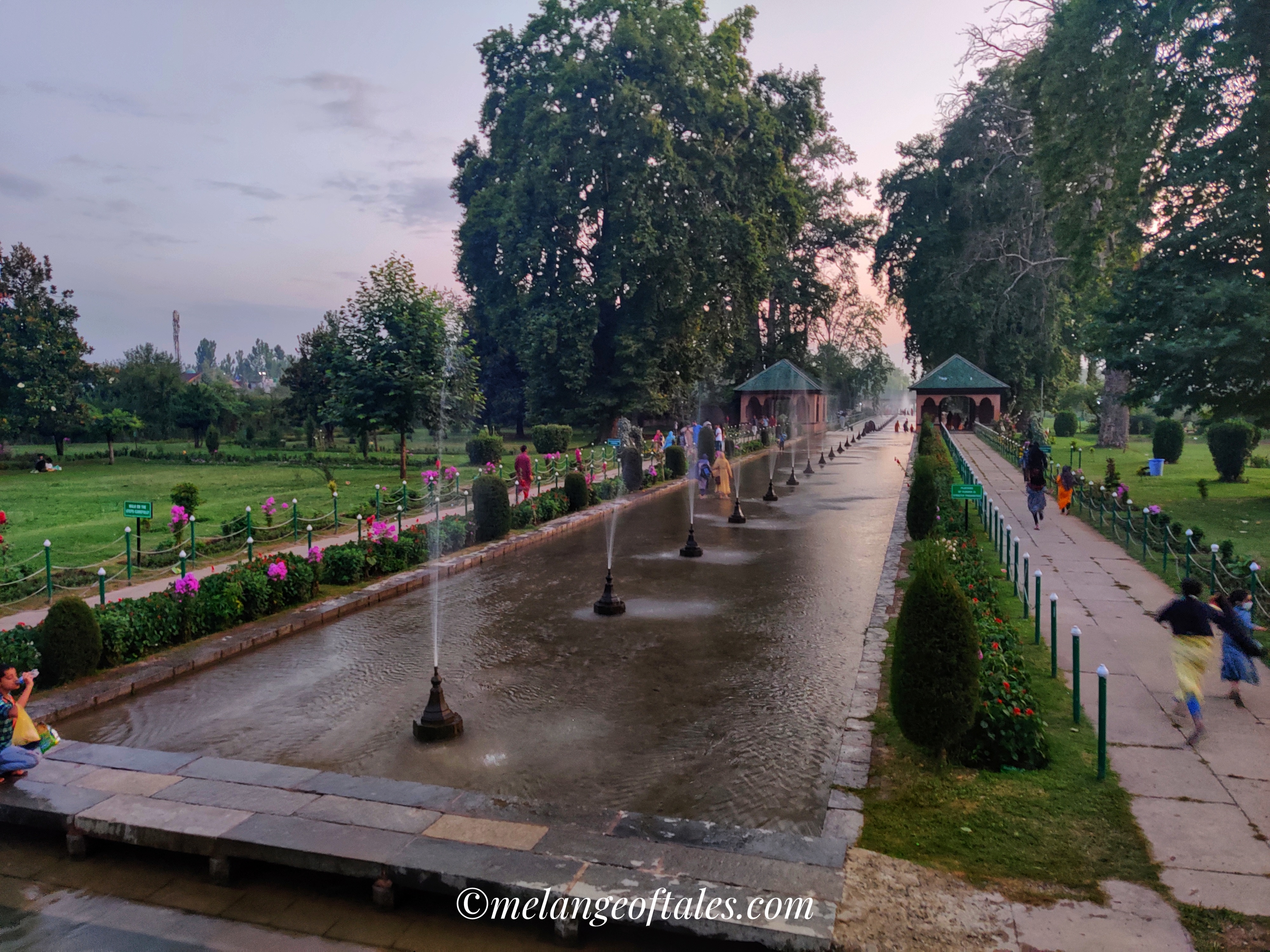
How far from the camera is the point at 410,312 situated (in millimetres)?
30156

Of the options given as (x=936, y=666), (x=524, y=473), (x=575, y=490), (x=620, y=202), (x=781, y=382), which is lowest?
(x=936, y=666)

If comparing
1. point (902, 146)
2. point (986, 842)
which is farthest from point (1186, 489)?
point (902, 146)

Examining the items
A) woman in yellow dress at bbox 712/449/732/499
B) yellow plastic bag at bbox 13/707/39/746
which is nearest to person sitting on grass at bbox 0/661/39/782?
yellow plastic bag at bbox 13/707/39/746

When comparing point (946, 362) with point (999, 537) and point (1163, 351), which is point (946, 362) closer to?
point (1163, 351)

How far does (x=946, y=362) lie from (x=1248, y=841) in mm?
51882

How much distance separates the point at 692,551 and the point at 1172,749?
9790 mm

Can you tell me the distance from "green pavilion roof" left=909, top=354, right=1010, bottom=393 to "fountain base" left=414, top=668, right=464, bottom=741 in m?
49.6

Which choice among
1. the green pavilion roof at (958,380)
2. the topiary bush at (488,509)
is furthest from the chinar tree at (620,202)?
the topiary bush at (488,509)

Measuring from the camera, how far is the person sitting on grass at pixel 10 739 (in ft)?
20.5

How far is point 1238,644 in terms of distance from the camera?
7.68 meters

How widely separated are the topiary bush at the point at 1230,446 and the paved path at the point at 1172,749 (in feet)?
46.4

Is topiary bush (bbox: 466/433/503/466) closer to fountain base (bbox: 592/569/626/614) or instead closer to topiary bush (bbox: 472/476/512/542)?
topiary bush (bbox: 472/476/512/542)

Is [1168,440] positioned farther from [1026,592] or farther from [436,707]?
[436,707]

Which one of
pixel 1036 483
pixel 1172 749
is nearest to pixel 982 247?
pixel 1036 483
